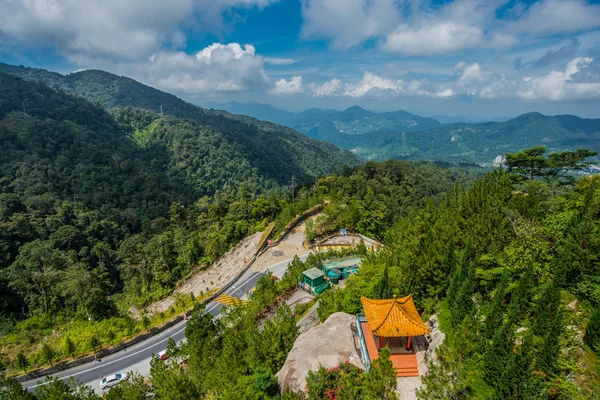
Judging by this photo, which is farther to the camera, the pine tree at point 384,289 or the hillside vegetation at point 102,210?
the hillside vegetation at point 102,210

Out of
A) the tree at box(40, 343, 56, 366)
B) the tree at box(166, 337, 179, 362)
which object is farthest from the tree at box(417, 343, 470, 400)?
the tree at box(40, 343, 56, 366)

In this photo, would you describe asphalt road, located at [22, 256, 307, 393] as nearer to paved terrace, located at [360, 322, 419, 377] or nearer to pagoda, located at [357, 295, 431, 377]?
paved terrace, located at [360, 322, 419, 377]

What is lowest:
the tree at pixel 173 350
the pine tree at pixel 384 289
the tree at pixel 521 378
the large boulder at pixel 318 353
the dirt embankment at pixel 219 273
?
the dirt embankment at pixel 219 273

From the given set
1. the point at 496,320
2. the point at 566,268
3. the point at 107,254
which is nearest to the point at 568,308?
the point at 566,268

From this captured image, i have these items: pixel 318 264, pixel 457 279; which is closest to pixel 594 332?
pixel 457 279

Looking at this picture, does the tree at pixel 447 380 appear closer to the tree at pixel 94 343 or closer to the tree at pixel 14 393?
the tree at pixel 14 393

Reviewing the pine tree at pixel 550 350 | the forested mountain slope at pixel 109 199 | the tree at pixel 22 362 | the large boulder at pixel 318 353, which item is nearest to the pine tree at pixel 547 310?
the pine tree at pixel 550 350
